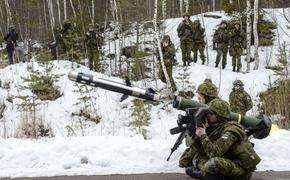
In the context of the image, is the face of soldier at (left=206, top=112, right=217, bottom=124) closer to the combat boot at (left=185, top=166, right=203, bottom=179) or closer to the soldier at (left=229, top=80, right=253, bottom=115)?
the combat boot at (left=185, top=166, right=203, bottom=179)

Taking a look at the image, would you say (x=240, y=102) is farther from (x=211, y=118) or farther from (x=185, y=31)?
(x=185, y=31)

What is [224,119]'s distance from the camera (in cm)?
608

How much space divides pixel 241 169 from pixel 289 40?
19.4 metres

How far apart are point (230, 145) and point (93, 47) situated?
15.0 meters

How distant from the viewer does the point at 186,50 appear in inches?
762

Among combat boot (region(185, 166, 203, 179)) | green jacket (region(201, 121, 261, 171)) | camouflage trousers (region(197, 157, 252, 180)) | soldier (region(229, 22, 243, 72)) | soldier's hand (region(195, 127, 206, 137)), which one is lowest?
combat boot (region(185, 166, 203, 179))

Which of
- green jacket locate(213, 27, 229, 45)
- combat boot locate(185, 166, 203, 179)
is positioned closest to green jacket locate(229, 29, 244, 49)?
green jacket locate(213, 27, 229, 45)

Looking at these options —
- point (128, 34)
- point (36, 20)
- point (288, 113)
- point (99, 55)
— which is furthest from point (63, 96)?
point (36, 20)

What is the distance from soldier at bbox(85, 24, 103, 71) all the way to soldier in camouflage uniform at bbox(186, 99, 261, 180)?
14433mm

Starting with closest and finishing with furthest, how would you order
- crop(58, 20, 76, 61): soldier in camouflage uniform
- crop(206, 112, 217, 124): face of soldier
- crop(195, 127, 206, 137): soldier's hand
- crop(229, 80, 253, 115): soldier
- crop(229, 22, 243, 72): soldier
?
crop(195, 127, 206, 137): soldier's hand → crop(206, 112, 217, 124): face of soldier → crop(229, 80, 253, 115): soldier → crop(229, 22, 243, 72): soldier → crop(58, 20, 76, 61): soldier in camouflage uniform

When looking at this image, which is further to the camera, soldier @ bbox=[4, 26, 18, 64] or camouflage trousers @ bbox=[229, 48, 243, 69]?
soldier @ bbox=[4, 26, 18, 64]

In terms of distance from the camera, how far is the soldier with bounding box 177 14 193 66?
18578 mm

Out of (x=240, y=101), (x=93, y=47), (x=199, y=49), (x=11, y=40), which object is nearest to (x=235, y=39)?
(x=199, y=49)

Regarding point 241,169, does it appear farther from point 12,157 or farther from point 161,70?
point 161,70
